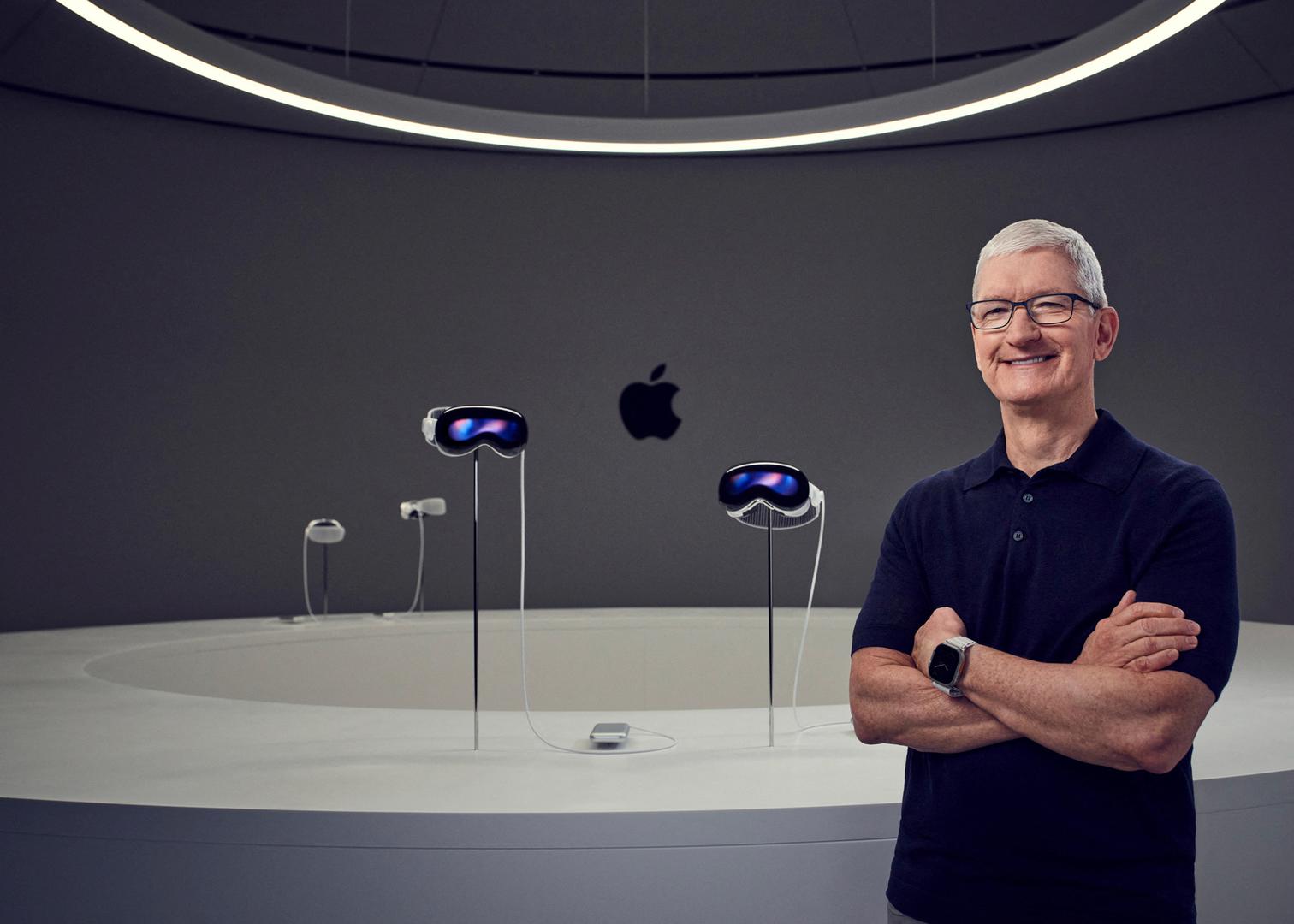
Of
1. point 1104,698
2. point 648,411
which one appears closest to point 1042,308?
point 1104,698

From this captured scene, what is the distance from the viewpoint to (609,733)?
2.12m

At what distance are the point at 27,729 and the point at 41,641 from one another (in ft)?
6.21

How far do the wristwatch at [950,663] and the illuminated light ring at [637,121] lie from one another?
2.06 m

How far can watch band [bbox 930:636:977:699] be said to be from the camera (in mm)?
1174

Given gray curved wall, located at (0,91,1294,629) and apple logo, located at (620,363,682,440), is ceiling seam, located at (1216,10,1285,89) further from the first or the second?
apple logo, located at (620,363,682,440)

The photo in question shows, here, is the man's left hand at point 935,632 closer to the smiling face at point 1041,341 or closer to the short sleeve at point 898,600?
the short sleeve at point 898,600

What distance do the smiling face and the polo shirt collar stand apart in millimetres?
47

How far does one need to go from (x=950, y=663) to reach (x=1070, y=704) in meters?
0.14

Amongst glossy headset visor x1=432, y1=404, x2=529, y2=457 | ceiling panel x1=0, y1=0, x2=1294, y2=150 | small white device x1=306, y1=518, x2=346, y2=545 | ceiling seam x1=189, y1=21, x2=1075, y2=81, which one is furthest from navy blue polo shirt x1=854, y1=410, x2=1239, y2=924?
ceiling seam x1=189, y1=21, x2=1075, y2=81

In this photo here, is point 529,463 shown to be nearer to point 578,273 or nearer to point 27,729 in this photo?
point 578,273

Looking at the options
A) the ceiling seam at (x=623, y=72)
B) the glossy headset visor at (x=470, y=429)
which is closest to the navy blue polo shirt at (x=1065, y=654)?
the glossy headset visor at (x=470, y=429)

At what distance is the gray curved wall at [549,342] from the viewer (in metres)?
4.74

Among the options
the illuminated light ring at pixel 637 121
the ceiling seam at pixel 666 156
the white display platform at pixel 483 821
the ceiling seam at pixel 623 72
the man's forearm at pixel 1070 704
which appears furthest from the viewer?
the ceiling seam at pixel 666 156

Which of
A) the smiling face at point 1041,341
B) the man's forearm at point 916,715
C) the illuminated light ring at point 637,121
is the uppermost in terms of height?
the illuminated light ring at point 637,121
